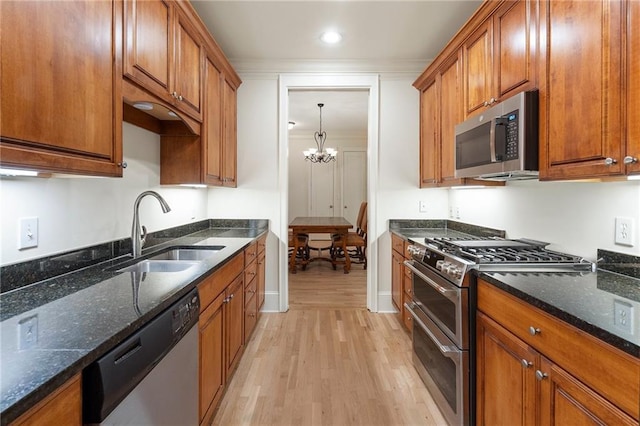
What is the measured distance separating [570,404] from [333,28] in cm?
283

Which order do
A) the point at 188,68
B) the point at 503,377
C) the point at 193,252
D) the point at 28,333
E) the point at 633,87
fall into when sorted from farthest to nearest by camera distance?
the point at 193,252, the point at 188,68, the point at 503,377, the point at 633,87, the point at 28,333

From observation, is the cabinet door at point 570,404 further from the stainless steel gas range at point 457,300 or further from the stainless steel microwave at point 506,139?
the stainless steel microwave at point 506,139

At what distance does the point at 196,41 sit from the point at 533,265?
244cm

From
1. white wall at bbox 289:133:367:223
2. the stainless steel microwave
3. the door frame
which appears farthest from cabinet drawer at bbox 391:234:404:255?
white wall at bbox 289:133:367:223

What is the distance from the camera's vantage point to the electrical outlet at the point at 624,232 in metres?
1.40

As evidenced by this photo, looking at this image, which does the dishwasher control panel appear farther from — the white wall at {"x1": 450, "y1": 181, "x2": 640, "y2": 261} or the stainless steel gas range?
the white wall at {"x1": 450, "y1": 181, "x2": 640, "y2": 261}

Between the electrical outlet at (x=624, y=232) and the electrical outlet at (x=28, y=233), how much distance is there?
2.53 m

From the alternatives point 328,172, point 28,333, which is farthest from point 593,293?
point 328,172

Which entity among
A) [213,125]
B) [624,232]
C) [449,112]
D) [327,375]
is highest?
[449,112]

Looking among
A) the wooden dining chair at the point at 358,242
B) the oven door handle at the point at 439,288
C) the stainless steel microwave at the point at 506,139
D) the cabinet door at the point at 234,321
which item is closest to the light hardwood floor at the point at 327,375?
the cabinet door at the point at 234,321

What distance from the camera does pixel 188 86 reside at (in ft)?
6.83


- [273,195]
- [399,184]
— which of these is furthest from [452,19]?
[273,195]

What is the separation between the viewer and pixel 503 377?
136 centimetres

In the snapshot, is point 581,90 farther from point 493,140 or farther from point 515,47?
point 515,47
